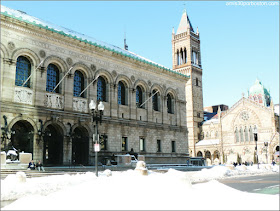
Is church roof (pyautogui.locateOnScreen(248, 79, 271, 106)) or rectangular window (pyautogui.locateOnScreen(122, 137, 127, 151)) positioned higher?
church roof (pyautogui.locateOnScreen(248, 79, 271, 106))

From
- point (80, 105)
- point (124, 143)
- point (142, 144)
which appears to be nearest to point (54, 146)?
point (80, 105)

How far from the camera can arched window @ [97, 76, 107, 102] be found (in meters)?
31.4

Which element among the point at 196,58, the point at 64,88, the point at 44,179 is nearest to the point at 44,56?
the point at 64,88

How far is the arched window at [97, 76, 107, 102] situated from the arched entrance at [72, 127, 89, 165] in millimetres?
4088

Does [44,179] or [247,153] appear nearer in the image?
[44,179]

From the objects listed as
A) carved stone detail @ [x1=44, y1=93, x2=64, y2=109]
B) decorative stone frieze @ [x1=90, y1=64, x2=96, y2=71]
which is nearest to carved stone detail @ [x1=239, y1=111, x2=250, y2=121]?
decorative stone frieze @ [x1=90, y1=64, x2=96, y2=71]

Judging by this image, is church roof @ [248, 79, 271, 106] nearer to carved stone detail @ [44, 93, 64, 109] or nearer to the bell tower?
the bell tower

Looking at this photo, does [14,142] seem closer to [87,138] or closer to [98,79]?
[87,138]

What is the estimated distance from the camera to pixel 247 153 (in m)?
76.1

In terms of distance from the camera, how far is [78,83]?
97.6 ft

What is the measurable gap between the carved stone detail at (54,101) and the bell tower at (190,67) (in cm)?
6363

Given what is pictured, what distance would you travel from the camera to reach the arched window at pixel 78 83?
29434 millimetres

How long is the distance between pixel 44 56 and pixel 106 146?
1063 centimetres

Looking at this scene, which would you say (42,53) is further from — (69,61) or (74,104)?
(74,104)
